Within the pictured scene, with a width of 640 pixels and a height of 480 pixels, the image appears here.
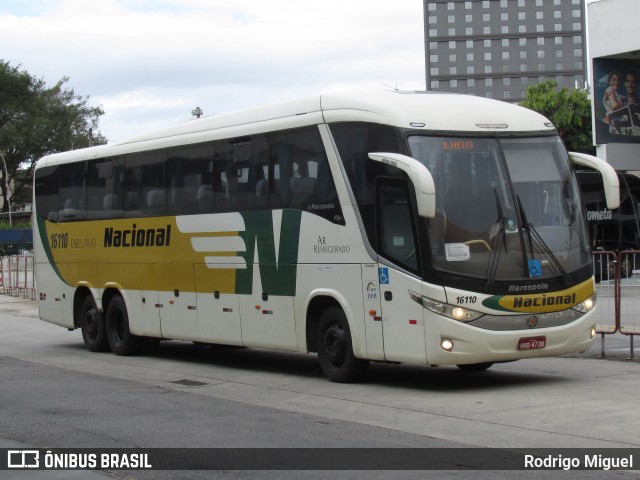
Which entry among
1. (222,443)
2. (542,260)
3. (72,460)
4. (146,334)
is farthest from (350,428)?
(146,334)

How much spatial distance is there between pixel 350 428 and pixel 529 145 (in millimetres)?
4554

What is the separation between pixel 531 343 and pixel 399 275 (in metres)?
1.68

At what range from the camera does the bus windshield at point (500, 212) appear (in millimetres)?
11672

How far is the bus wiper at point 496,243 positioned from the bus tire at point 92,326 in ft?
29.4

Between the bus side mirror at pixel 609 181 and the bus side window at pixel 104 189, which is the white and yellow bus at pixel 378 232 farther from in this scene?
the bus side window at pixel 104 189

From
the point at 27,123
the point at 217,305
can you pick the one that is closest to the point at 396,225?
the point at 217,305

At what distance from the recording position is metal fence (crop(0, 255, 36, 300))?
120 feet

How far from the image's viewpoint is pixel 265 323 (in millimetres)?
14406

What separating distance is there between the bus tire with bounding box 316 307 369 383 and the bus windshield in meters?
1.89

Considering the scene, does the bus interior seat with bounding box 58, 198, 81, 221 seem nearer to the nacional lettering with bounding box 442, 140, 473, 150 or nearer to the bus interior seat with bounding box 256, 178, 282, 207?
the bus interior seat with bounding box 256, 178, 282, 207

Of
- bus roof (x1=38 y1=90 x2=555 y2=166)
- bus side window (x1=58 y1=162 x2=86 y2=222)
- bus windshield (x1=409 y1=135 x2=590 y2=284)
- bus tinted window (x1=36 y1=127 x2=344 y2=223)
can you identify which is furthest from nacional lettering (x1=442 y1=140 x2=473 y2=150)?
bus side window (x1=58 y1=162 x2=86 y2=222)

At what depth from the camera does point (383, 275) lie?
40.3 feet

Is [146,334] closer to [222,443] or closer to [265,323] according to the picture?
[265,323]

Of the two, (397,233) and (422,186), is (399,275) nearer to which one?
(397,233)
